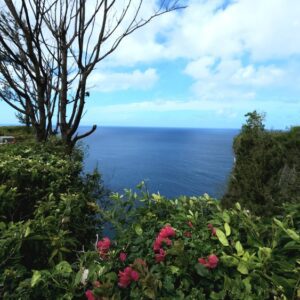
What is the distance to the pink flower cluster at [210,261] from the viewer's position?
174 cm

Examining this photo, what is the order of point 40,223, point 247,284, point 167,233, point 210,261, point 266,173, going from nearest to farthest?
point 247,284, point 210,261, point 167,233, point 40,223, point 266,173

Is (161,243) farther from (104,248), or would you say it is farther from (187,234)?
(104,248)

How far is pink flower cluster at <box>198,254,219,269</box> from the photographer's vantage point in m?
1.74

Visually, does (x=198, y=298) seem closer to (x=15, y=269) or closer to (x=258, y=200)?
(x=15, y=269)

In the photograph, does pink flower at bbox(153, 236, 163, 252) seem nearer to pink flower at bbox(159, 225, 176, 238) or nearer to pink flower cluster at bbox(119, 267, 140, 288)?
pink flower at bbox(159, 225, 176, 238)

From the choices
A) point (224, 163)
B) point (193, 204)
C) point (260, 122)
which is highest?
point (260, 122)

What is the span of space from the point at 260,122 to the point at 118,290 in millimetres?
8178

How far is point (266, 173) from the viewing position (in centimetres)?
521

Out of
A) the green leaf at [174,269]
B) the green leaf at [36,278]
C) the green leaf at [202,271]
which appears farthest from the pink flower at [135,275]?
the green leaf at [36,278]

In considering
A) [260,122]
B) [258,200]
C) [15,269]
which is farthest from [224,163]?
[15,269]

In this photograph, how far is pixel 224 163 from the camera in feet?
178

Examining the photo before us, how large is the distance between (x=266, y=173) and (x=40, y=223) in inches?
153

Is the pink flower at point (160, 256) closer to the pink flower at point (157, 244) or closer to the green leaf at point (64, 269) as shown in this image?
→ the pink flower at point (157, 244)

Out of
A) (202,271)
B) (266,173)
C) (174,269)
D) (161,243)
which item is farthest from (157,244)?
(266,173)
